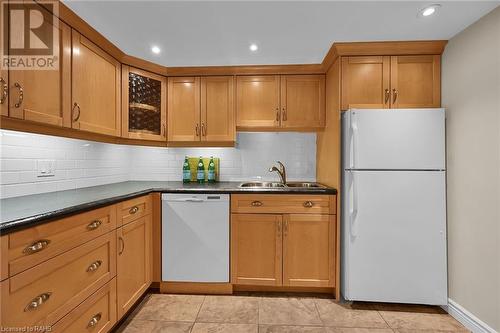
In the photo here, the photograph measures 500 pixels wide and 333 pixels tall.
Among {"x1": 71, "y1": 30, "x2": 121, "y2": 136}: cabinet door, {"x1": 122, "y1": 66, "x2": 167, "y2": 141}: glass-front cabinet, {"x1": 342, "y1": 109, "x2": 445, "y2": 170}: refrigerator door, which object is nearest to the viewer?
{"x1": 71, "y1": 30, "x2": 121, "y2": 136}: cabinet door

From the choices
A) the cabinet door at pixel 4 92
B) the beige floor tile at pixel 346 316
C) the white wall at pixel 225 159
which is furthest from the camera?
the white wall at pixel 225 159

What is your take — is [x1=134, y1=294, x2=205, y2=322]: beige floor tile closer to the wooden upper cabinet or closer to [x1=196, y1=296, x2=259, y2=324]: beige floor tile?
[x1=196, y1=296, x2=259, y2=324]: beige floor tile

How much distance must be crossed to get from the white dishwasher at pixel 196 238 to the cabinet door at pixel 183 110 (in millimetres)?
761

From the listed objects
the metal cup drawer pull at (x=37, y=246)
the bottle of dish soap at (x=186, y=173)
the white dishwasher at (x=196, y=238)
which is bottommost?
the white dishwasher at (x=196, y=238)

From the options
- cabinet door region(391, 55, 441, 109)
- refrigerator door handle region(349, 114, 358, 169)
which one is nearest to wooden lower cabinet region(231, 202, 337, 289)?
refrigerator door handle region(349, 114, 358, 169)

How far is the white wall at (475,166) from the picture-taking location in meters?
1.66

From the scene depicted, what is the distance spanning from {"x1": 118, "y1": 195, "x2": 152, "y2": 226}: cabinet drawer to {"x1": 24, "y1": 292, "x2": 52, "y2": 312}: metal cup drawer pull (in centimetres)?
64

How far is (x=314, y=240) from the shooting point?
2.26 m

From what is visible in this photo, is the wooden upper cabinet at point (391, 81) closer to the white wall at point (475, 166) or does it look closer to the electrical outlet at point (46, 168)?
the white wall at point (475, 166)

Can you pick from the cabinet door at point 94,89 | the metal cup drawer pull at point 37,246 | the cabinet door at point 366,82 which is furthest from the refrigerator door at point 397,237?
the cabinet door at point 94,89

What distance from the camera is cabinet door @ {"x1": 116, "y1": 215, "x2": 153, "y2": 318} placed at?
5.94ft

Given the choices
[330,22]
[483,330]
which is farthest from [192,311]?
[330,22]

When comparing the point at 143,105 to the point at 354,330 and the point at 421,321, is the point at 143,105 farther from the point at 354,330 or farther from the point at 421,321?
the point at 421,321

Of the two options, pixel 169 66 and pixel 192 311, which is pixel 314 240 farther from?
pixel 169 66
